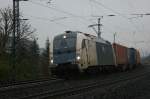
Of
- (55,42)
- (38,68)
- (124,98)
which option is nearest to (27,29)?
(38,68)

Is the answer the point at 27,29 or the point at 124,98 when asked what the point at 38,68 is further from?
the point at 124,98

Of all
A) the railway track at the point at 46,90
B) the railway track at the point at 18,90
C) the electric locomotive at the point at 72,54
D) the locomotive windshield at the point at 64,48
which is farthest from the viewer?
the locomotive windshield at the point at 64,48

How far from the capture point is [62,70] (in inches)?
835

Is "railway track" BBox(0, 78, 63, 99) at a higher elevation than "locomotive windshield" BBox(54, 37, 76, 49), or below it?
below

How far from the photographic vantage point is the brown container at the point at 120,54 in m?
32.4

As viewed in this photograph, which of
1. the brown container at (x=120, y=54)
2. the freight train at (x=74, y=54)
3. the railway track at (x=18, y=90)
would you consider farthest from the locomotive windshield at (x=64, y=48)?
the brown container at (x=120, y=54)

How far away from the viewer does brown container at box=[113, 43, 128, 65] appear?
3241cm

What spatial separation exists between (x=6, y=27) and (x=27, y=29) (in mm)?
3516

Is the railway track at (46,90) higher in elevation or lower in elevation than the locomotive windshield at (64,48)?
lower

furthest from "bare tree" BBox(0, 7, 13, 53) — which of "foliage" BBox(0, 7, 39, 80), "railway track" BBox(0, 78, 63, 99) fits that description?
"railway track" BBox(0, 78, 63, 99)

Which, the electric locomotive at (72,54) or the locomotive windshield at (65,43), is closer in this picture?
the electric locomotive at (72,54)

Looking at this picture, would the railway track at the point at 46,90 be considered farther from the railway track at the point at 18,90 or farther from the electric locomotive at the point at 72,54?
the electric locomotive at the point at 72,54

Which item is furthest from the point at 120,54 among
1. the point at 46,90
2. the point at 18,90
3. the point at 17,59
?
the point at 18,90

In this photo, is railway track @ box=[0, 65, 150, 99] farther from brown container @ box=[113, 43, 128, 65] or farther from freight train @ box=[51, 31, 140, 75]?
brown container @ box=[113, 43, 128, 65]
